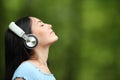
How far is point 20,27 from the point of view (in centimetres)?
507

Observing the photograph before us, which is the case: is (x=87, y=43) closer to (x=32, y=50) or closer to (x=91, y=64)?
(x=91, y=64)

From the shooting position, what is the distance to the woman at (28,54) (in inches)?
195

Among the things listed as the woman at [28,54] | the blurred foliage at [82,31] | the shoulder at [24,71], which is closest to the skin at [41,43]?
the woman at [28,54]

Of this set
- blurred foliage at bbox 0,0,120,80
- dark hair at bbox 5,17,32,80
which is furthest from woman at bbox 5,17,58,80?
blurred foliage at bbox 0,0,120,80

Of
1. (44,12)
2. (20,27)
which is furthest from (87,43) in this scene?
(20,27)

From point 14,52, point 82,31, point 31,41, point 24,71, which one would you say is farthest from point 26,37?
point 82,31

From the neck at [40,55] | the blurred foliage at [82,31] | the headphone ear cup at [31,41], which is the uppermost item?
the headphone ear cup at [31,41]

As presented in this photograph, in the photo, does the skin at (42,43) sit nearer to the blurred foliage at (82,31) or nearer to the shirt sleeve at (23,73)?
the shirt sleeve at (23,73)

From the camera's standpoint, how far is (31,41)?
4977mm

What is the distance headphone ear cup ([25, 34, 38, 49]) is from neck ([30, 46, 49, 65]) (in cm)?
8

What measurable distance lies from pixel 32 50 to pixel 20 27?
0.20 m

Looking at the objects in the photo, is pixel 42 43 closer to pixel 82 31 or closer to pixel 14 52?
pixel 14 52

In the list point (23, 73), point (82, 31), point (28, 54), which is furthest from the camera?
point (82, 31)

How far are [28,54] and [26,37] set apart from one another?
15 cm
